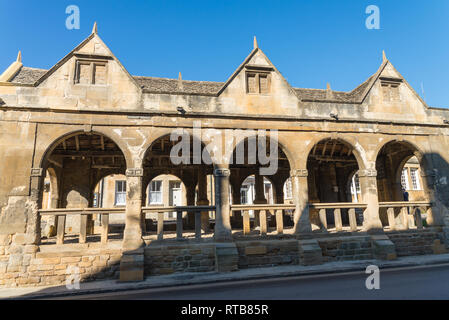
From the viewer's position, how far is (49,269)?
7.69 meters

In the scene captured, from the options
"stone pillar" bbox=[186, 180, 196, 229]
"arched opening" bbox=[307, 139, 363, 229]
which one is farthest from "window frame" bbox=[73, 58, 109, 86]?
"arched opening" bbox=[307, 139, 363, 229]

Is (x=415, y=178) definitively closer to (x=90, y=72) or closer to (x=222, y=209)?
(x=222, y=209)

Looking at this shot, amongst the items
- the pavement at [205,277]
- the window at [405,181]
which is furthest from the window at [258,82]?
the window at [405,181]

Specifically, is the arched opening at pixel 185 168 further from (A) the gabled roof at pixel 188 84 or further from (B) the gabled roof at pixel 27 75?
(B) the gabled roof at pixel 27 75

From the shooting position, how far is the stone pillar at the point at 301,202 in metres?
9.39

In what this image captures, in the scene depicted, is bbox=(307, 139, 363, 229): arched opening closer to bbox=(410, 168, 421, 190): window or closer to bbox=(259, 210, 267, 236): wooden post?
bbox=(259, 210, 267, 236): wooden post

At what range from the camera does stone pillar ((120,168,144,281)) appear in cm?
768

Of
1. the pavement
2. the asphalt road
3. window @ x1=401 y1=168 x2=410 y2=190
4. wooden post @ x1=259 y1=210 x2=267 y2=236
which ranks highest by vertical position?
window @ x1=401 y1=168 x2=410 y2=190

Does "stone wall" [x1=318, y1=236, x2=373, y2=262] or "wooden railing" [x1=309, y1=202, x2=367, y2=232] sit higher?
"wooden railing" [x1=309, y1=202, x2=367, y2=232]

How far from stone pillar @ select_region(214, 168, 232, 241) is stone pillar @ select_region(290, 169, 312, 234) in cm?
246

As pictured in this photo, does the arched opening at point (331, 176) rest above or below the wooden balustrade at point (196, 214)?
above

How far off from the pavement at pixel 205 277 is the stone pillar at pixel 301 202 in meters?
1.27

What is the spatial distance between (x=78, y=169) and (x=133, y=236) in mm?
6652

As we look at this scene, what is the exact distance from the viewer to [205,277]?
7.70m
